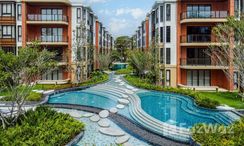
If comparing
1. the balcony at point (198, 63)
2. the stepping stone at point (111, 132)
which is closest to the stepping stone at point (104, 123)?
the stepping stone at point (111, 132)

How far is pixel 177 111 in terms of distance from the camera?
1989 cm

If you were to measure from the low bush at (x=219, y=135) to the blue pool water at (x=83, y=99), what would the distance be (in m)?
9.07

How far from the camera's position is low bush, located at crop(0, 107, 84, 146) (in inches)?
461

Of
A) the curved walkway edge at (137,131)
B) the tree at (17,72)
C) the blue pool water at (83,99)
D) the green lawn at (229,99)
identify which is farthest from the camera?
the blue pool water at (83,99)

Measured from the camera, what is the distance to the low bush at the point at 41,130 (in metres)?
11.7

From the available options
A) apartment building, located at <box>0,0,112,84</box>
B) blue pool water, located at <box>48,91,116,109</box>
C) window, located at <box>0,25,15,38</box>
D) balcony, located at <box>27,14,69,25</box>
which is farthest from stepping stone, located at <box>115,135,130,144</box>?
window, located at <box>0,25,15,38</box>

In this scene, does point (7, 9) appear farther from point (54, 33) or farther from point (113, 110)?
point (113, 110)

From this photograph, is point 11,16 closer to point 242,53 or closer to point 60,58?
point 60,58

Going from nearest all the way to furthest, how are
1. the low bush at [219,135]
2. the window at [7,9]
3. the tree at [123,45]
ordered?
the low bush at [219,135]
the window at [7,9]
the tree at [123,45]

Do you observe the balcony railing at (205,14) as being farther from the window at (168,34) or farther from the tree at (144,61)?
the tree at (144,61)

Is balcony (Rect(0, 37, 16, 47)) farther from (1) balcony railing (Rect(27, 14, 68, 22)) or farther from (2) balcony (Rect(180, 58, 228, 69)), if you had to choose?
(2) balcony (Rect(180, 58, 228, 69))

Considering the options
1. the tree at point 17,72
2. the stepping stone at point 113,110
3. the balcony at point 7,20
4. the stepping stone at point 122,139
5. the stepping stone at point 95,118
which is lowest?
the stepping stone at point 122,139

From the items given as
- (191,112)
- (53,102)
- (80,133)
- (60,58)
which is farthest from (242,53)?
(60,58)

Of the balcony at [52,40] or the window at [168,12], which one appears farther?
the balcony at [52,40]
